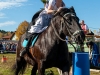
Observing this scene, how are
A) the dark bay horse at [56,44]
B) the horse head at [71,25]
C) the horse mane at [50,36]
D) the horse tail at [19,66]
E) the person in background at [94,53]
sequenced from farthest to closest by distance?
the person in background at [94,53], the horse tail at [19,66], the horse mane at [50,36], the dark bay horse at [56,44], the horse head at [71,25]

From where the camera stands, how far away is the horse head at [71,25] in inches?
200

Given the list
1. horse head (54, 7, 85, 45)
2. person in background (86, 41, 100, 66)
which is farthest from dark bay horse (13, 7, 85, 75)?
person in background (86, 41, 100, 66)

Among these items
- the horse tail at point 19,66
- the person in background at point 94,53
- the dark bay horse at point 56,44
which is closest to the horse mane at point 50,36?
the dark bay horse at point 56,44

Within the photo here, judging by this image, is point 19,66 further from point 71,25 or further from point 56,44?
point 71,25

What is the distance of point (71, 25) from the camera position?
5340 mm

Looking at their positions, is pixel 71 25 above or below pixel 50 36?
above

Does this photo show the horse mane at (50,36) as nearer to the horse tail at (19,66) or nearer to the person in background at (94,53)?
the horse tail at (19,66)

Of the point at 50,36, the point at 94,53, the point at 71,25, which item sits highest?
the point at 71,25

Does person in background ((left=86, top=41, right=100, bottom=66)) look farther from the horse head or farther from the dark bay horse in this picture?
the horse head

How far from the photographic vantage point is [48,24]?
6.96m

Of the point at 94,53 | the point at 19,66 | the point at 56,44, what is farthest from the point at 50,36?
the point at 94,53

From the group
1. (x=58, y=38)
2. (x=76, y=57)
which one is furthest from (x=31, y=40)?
(x=76, y=57)

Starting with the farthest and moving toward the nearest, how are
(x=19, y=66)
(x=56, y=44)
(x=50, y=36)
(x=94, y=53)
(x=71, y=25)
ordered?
(x=94, y=53)
(x=19, y=66)
(x=50, y=36)
(x=56, y=44)
(x=71, y=25)

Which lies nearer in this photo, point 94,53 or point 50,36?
point 50,36
